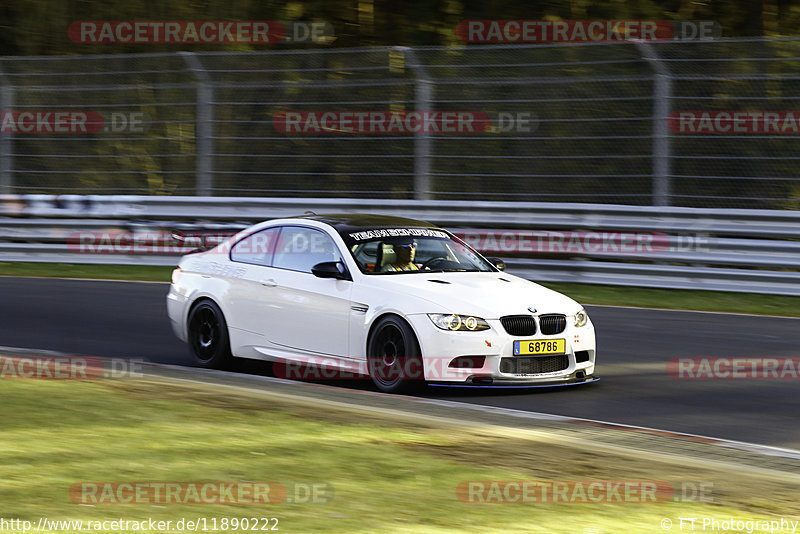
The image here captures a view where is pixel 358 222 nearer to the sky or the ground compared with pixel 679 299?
nearer to the sky

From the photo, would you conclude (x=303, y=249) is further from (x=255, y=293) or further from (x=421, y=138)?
(x=421, y=138)

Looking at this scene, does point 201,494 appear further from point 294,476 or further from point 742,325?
point 742,325

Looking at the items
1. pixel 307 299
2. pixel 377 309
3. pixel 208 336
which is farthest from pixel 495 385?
pixel 208 336

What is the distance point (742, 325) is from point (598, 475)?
7719mm

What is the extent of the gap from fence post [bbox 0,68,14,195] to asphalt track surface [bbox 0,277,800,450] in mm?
3626

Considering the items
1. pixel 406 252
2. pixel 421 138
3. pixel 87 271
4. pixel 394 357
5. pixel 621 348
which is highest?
pixel 421 138

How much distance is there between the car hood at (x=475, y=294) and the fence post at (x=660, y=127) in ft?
23.7

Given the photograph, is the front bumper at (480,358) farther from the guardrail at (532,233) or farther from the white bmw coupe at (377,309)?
the guardrail at (532,233)

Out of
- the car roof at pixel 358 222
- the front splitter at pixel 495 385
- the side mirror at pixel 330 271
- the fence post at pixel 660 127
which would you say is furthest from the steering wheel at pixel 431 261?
the fence post at pixel 660 127

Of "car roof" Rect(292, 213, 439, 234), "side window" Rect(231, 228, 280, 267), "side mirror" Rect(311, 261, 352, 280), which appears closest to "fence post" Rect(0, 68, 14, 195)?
"side window" Rect(231, 228, 280, 267)

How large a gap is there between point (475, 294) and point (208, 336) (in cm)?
272

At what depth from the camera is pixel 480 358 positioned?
31.3 feet

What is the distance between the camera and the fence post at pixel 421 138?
18.3 meters

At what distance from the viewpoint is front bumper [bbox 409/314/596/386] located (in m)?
9.45
